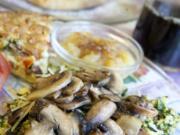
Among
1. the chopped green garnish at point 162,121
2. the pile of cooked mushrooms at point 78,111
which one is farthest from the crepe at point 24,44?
the chopped green garnish at point 162,121

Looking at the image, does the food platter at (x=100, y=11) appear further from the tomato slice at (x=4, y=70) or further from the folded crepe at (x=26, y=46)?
the tomato slice at (x=4, y=70)

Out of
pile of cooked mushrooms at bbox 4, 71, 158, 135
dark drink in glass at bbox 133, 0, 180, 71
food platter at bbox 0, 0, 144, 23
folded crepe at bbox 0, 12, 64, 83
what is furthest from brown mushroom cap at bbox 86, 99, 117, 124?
food platter at bbox 0, 0, 144, 23

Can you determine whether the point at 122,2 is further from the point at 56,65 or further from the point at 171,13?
the point at 56,65

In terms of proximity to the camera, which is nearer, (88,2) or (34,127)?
(34,127)

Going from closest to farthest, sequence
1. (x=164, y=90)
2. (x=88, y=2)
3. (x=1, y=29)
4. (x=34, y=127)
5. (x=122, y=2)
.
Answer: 1. (x=34, y=127)
2. (x=1, y=29)
3. (x=164, y=90)
4. (x=88, y=2)
5. (x=122, y=2)

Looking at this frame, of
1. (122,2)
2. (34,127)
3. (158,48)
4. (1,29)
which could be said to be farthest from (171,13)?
(34,127)

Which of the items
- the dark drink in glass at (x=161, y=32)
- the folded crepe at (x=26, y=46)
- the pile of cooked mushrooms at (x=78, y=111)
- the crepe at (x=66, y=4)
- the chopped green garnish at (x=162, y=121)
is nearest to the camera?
the pile of cooked mushrooms at (x=78, y=111)

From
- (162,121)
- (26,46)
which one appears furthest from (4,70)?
(162,121)
